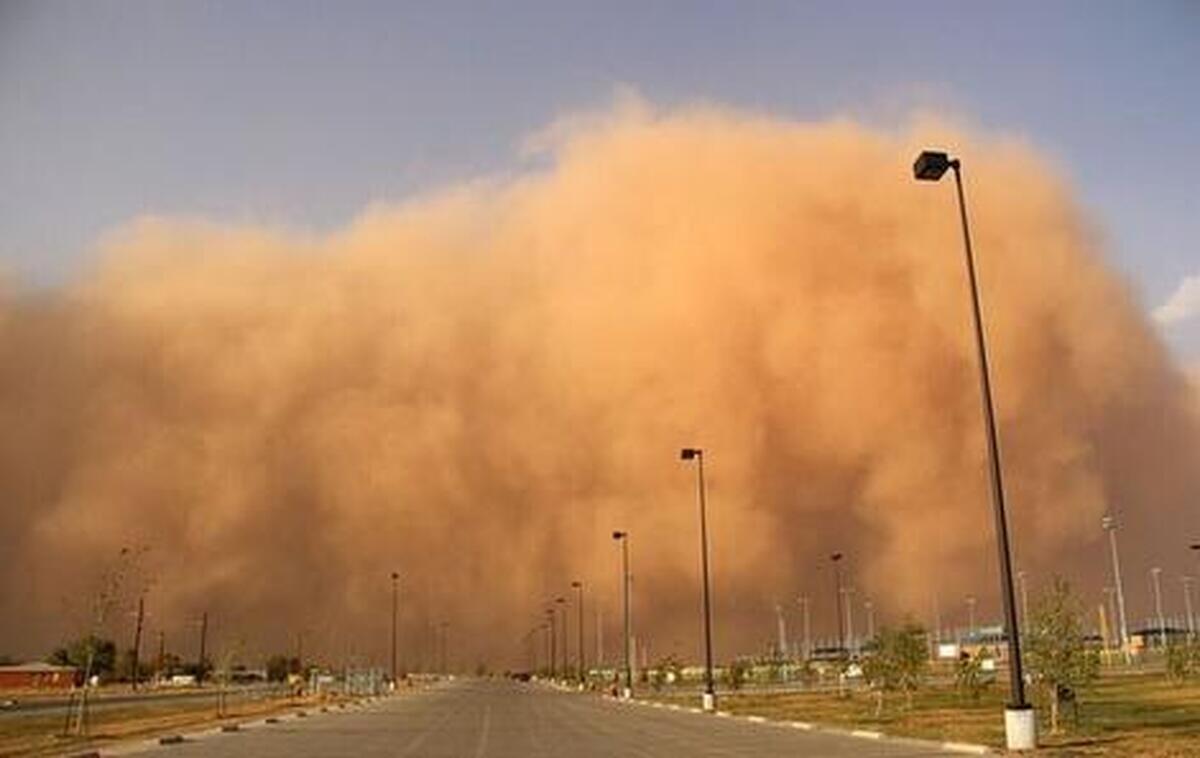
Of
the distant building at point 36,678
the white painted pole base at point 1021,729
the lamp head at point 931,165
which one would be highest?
the lamp head at point 931,165

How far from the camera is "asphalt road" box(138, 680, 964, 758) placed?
74.5 ft

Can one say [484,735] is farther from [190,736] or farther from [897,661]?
[897,661]

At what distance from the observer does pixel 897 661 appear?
3975cm

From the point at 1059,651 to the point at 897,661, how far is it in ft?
43.6

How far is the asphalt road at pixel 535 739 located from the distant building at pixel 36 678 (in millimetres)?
79178

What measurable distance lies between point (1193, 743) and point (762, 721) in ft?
54.7

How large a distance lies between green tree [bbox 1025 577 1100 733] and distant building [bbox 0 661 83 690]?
321 ft

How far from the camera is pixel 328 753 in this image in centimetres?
2344

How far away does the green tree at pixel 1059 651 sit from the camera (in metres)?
26.8

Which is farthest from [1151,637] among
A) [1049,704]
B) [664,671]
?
[1049,704]

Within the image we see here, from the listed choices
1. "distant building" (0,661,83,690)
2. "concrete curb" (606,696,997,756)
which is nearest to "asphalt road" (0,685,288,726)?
"concrete curb" (606,696,997,756)

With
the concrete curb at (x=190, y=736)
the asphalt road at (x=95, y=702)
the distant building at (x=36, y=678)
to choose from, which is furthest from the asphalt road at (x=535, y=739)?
the distant building at (x=36, y=678)

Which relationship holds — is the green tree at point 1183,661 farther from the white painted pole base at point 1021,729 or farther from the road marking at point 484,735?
the white painted pole base at point 1021,729

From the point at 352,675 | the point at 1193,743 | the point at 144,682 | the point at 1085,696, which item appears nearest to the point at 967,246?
the point at 1193,743
